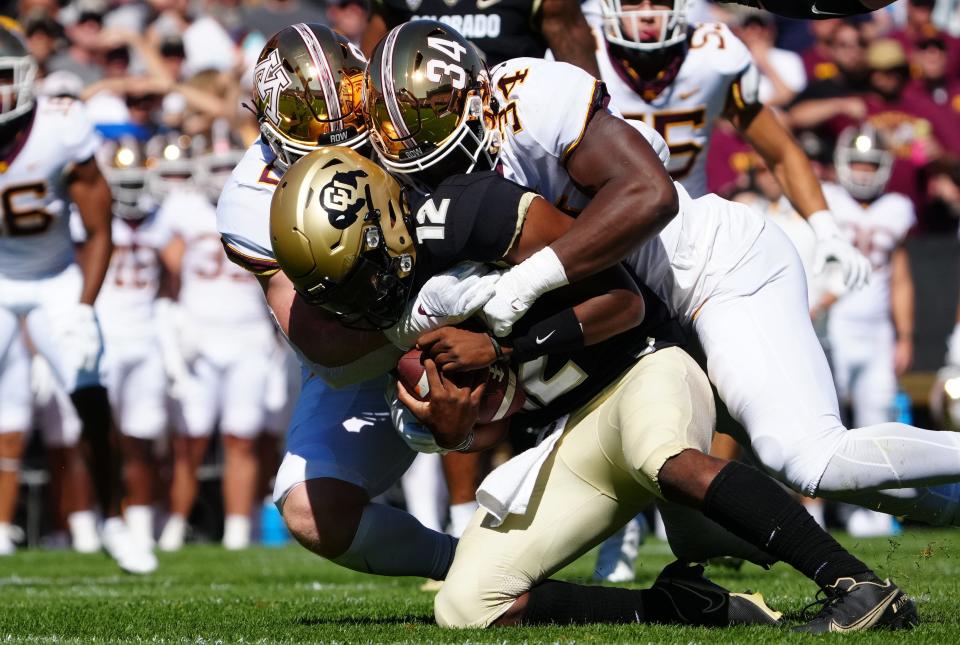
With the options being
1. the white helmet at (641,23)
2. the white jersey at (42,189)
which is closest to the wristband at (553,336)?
the white helmet at (641,23)

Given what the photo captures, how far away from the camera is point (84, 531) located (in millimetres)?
7891

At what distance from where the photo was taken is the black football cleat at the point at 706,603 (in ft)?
11.7

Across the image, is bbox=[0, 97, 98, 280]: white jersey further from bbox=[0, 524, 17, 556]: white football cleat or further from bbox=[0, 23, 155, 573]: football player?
bbox=[0, 524, 17, 556]: white football cleat

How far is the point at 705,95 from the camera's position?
534 centimetres

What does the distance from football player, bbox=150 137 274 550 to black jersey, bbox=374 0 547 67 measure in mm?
3438

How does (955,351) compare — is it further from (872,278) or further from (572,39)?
(572,39)

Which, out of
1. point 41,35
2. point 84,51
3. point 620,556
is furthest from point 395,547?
point 84,51

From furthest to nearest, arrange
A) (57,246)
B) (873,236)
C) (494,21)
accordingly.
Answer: (873,236) < (57,246) < (494,21)

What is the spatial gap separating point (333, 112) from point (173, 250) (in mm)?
5053

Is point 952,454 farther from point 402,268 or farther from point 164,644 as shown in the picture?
point 164,644

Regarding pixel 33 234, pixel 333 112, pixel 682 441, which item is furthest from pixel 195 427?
pixel 682 441

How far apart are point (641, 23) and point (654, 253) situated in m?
1.75

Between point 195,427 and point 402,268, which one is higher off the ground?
point 402,268

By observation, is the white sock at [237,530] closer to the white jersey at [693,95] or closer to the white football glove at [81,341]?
the white football glove at [81,341]
